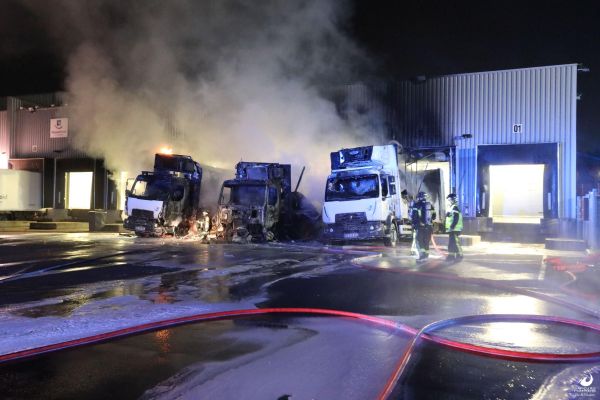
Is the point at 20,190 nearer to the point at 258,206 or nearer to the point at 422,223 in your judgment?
the point at 258,206

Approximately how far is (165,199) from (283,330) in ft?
43.0

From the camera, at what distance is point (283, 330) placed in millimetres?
4762

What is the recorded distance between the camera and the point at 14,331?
4.63m

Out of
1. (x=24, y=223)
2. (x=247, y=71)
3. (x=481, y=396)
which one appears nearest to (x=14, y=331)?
(x=481, y=396)

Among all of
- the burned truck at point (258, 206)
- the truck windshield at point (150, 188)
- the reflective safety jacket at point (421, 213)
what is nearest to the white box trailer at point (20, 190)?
the truck windshield at point (150, 188)

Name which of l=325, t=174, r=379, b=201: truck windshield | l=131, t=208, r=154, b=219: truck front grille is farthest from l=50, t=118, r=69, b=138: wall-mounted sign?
l=325, t=174, r=379, b=201: truck windshield

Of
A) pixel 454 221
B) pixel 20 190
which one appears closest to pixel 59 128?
pixel 20 190

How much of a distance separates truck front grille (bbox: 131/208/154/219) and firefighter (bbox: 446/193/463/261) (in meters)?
10.6

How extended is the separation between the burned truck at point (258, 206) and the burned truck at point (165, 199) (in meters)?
2.35

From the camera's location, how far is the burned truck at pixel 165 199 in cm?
1675

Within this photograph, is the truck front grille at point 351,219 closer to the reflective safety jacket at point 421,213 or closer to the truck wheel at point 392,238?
the truck wheel at point 392,238

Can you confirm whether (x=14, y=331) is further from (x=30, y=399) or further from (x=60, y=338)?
(x=30, y=399)

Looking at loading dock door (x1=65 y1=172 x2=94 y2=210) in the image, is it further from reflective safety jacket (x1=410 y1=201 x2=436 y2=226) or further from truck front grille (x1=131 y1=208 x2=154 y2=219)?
reflective safety jacket (x1=410 y1=201 x2=436 y2=226)

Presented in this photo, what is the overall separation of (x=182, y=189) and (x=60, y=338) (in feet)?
43.9
